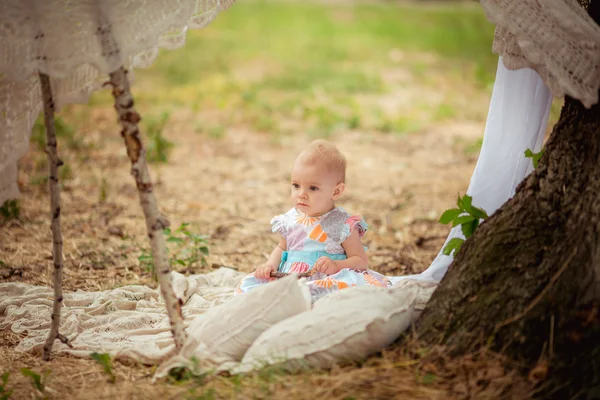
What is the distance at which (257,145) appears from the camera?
7289 millimetres

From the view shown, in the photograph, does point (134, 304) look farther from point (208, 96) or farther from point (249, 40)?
point (249, 40)

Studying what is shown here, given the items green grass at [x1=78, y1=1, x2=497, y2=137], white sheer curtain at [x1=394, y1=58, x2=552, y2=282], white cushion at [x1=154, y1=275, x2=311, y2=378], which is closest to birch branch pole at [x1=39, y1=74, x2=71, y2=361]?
white cushion at [x1=154, y1=275, x2=311, y2=378]

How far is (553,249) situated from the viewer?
222cm

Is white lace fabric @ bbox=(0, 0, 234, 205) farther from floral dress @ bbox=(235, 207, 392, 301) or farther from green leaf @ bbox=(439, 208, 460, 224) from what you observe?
green leaf @ bbox=(439, 208, 460, 224)

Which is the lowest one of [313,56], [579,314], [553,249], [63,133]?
[579,314]

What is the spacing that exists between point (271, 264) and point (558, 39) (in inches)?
64.9

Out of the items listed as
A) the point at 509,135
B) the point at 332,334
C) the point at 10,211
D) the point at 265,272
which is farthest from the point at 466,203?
the point at 10,211

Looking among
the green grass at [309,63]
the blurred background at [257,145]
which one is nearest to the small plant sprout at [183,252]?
the blurred background at [257,145]

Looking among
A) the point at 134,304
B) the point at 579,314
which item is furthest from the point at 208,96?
the point at 579,314

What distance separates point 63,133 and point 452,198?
13.0 feet

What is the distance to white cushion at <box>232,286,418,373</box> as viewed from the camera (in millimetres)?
2275

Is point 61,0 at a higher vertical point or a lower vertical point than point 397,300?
higher

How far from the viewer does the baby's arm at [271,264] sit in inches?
118

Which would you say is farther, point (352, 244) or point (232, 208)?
point (232, 208)
